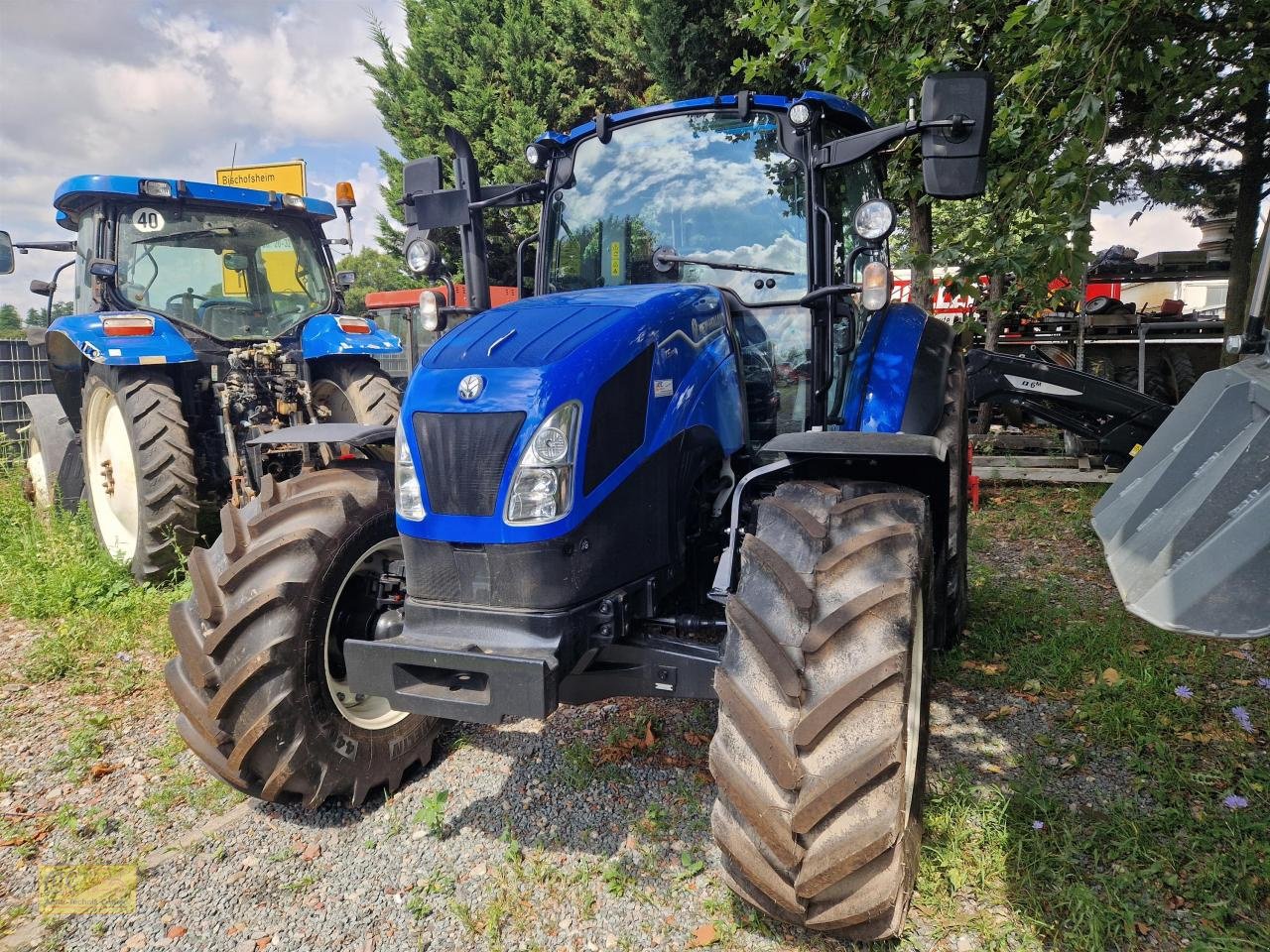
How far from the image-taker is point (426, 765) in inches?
132

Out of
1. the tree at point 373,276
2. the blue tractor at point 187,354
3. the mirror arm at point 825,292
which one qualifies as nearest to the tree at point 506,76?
the tree at point 373,276

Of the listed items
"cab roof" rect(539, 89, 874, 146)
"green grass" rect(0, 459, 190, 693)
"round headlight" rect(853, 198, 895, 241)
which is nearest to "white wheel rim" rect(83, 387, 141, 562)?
"green grass" rect(0, 459, 190, 693)

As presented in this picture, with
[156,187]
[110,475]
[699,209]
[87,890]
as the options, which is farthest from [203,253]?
[87,890]

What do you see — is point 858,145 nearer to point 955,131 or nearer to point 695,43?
point 955,131

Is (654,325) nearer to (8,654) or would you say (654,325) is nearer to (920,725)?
(920,725)

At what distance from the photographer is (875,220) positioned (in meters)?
2.95

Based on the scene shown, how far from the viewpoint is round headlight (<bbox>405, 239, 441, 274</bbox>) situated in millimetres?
3326

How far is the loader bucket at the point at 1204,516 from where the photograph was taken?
5.24 feet

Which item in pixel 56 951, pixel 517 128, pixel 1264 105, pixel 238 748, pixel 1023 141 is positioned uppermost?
pixel 517 128

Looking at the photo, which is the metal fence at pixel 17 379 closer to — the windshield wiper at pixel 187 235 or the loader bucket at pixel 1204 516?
the windshield wiper at pixel 187 235

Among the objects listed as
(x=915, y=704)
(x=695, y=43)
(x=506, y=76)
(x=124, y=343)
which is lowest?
(x=915, y=704)

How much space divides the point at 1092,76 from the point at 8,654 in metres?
6.29

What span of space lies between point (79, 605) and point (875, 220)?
5.12 metres

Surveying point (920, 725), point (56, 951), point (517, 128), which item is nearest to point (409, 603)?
point (56, 951)
